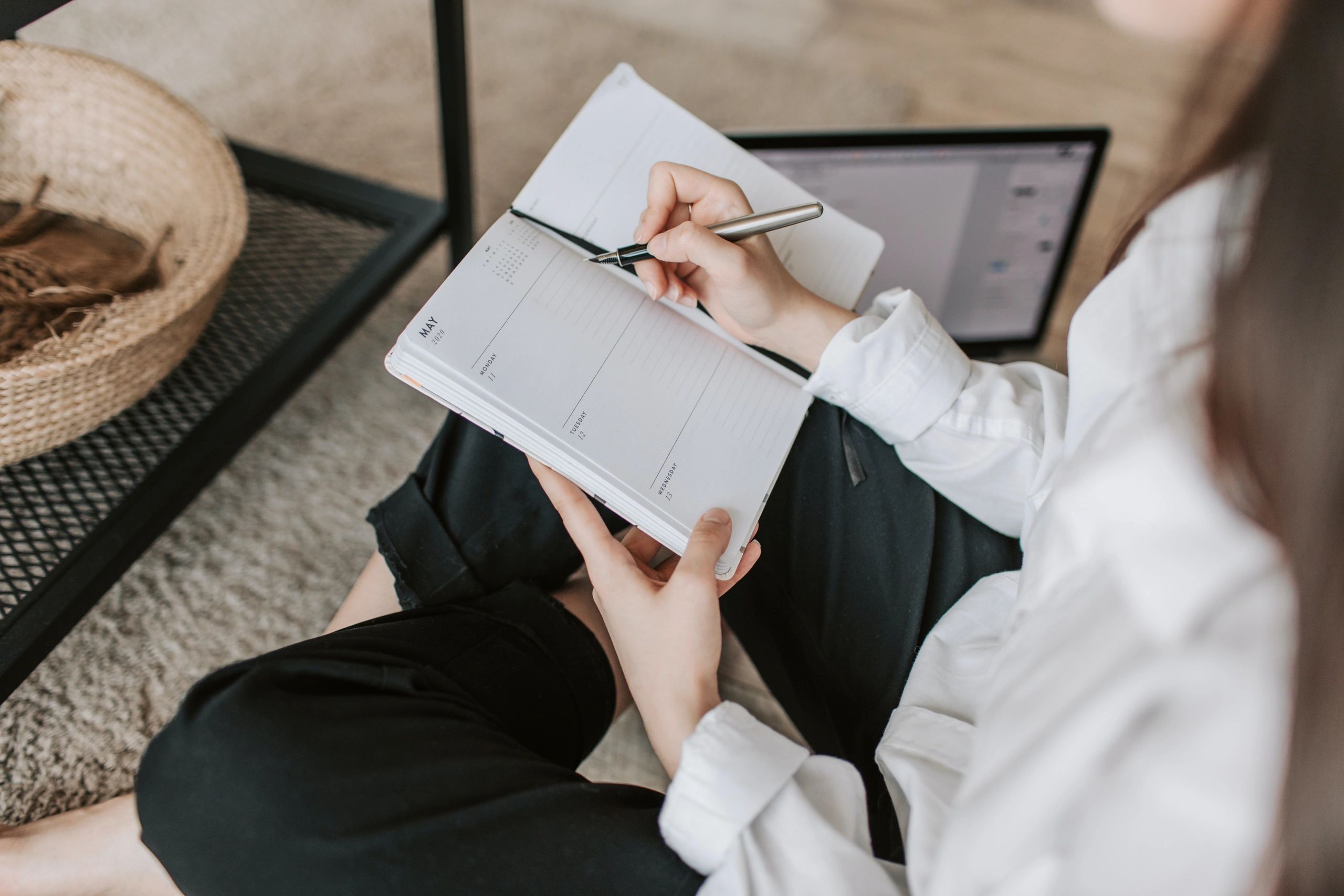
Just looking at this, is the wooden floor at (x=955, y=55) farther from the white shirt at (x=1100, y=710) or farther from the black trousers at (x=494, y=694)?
the white shirt at (x=1100, y=710)

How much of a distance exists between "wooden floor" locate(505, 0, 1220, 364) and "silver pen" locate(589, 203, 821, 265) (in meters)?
0.95

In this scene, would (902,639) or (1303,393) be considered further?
(902,639)

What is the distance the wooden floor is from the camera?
1.49 m

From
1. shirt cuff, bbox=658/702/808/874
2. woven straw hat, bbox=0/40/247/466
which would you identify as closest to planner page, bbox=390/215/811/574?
shirt cuff, bbox=658/702/808/874

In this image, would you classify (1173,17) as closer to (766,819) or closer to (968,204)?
(968,204)

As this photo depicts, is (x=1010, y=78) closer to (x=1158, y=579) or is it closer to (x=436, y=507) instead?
(x=436, y=507)

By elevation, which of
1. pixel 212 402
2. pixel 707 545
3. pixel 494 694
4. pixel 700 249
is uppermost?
pixel 700 249

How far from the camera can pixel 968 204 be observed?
3.26 feet

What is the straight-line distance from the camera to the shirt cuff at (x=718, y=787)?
1.36 feet

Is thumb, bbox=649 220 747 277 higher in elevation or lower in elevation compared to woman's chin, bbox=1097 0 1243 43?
lower

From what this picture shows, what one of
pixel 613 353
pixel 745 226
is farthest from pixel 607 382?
pixel 745 226

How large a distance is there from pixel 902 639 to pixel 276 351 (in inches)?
24.5

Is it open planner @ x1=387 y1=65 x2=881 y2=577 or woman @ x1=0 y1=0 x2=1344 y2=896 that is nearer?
woman @ x1=0 y1=0 x2=1344 y2=896

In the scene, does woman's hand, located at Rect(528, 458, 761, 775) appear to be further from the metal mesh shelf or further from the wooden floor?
the wooden floor
